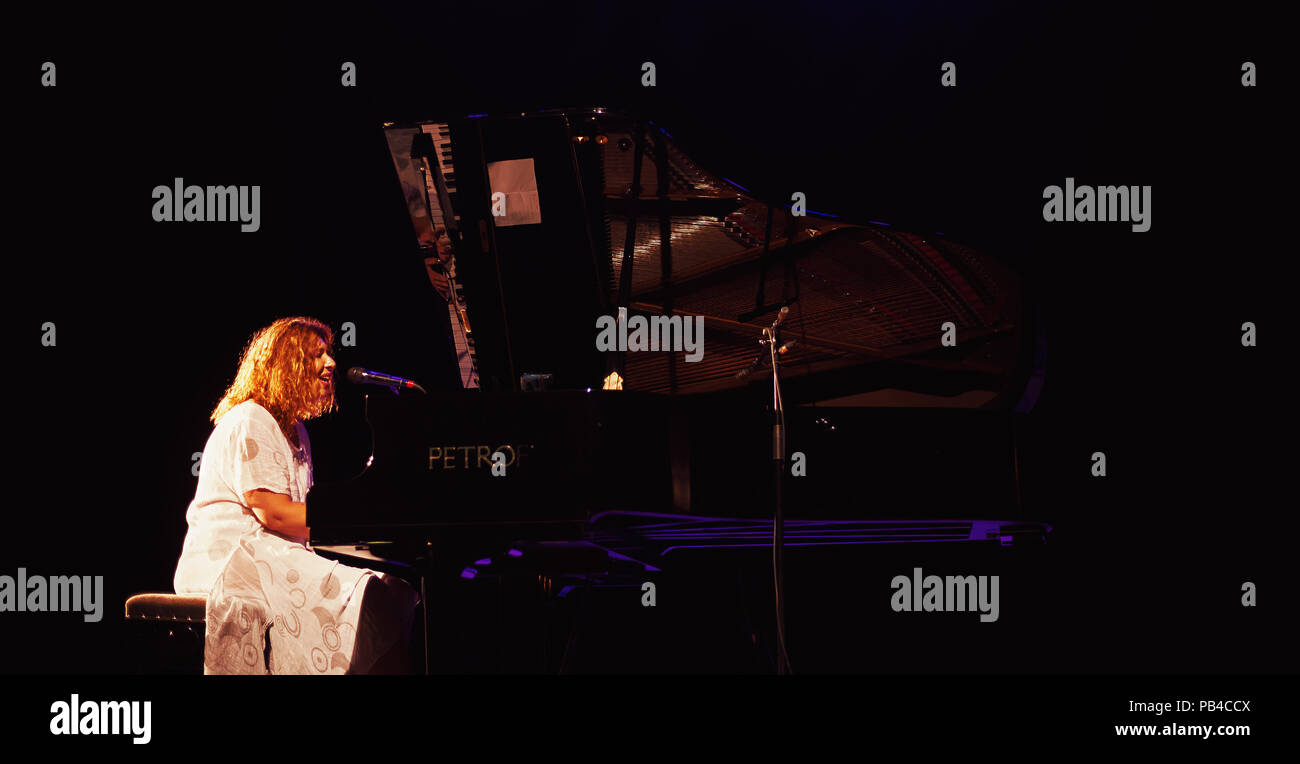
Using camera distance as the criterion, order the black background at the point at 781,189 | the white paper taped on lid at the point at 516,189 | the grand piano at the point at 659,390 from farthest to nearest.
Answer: the black background at the point at 781,189
the white paper taped on lid at the point at 516,189
the grand piano at the point at 659,390

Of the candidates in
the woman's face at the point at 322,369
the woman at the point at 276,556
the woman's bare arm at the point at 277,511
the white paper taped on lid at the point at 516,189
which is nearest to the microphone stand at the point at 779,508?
the white paper taped on lid at the point at 516,189

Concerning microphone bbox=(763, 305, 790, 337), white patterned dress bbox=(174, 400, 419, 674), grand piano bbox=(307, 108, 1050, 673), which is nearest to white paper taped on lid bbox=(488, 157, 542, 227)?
grand piano bbox=(307, 108, 1050, 673)

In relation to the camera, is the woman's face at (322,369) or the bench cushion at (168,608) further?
the woman's face at (322,369)

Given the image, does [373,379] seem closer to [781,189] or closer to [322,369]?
[322,369]

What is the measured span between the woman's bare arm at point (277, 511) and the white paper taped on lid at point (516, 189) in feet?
3.71

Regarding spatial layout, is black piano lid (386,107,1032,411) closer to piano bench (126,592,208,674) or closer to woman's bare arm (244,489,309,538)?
woman's bare arm (244,489,309,538)

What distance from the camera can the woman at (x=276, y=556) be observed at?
9.87ft

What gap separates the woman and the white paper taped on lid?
3.32 feet

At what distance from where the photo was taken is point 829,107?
4523 mm

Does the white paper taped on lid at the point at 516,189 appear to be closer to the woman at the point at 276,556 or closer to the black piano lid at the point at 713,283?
the black piano lid at the point at 713,283
